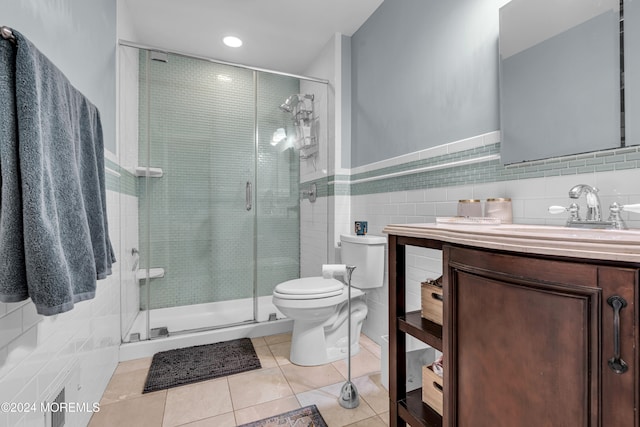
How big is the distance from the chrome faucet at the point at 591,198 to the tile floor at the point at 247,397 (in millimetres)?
1162

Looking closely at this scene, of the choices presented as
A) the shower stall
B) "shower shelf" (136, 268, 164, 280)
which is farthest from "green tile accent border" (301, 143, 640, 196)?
"shower shelf" (136, 268, 164, 280)

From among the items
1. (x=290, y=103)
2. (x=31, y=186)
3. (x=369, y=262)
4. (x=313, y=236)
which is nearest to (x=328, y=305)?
(x=369, y=262)

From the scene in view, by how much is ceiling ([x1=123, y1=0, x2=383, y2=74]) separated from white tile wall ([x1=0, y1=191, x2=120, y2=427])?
1.40 m

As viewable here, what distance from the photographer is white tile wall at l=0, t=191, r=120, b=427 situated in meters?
0.77

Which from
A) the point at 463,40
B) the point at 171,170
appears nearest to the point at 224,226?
the point at 171,170

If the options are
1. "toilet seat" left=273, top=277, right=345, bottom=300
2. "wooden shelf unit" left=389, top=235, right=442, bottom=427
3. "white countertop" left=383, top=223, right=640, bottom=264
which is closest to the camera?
"white countertop" left=383, top=223, right=640, bottom=264

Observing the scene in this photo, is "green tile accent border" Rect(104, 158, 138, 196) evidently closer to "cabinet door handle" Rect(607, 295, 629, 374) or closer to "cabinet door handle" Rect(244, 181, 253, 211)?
"cabinet door handle" Rect(244, 181, 253, 211)

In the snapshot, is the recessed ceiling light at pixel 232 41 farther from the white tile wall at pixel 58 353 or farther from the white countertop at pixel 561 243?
the white countertop at pixel 561 243

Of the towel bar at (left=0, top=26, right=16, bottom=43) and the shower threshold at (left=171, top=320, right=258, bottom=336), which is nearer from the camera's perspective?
the towel bar at (left=0, top=26, right=16, bottom=43)

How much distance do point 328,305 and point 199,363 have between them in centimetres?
89

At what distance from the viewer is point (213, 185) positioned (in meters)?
2.60

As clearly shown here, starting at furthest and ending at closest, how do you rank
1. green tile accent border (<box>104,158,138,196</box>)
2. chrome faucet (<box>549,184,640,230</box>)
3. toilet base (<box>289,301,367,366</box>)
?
toilet base (<box>289,301,367,366</box>) < green tile accent border (<box>104,158,138,196</box>) < chrome faucet (<box>549,184,640,230</box>)

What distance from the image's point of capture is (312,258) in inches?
107

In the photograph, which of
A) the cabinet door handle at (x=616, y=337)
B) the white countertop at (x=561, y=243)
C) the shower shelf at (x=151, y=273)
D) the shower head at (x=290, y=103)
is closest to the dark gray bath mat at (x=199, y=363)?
the shower shelf at (x=151, y=273)
